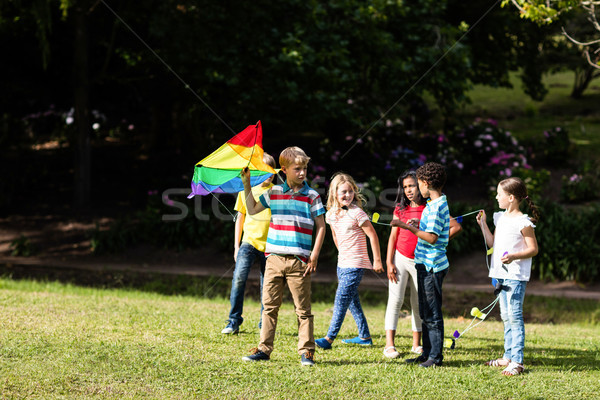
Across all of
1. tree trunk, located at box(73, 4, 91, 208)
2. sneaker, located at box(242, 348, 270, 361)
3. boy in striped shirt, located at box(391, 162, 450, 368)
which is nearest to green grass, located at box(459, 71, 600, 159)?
tree trunk, located at box(73, 4, 91, 208)

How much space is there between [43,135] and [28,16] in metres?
8.53

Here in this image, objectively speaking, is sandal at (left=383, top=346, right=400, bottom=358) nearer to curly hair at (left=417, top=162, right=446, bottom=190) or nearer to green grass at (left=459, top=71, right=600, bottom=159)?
curly hair at (left=417, top=162, right=446, bottom=190)

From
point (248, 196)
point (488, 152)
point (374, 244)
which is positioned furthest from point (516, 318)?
point (488, 152)

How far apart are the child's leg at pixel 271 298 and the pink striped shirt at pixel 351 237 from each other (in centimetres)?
68

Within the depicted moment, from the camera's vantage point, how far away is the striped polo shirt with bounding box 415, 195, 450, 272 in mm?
4953

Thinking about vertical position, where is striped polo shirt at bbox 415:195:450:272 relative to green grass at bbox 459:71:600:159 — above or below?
below

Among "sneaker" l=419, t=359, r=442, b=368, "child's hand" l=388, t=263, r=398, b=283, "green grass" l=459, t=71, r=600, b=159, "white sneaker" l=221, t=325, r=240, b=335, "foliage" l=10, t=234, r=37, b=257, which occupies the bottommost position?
"foliage" l=10, t=234, r=37, b=257

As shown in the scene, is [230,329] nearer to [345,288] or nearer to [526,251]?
[345,288]

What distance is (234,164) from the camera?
5.54 m

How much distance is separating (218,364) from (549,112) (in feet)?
71.8

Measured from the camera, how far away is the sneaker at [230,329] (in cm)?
607

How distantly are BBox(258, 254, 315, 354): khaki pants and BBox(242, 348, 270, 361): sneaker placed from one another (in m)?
0.03

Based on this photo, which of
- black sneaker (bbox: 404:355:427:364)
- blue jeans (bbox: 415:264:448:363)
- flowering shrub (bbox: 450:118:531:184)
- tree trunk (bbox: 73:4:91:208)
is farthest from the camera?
tree trunk (bbox: 73:4:91:208)

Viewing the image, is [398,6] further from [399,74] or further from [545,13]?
[545,13]
